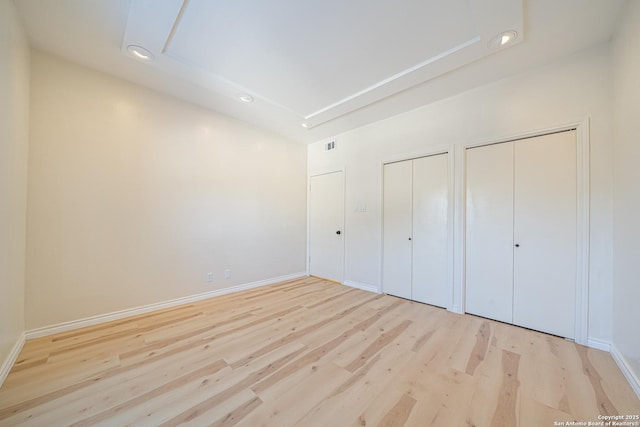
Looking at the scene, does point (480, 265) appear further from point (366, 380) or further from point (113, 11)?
point (113, 11)

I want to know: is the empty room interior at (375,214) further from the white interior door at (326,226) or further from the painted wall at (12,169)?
the white interior door at (326,226)

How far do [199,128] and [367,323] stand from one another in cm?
337

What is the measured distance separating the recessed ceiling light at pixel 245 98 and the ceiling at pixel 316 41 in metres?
0.03

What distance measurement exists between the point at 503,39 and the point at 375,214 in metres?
2.37

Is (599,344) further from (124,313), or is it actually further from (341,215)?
(124,313)

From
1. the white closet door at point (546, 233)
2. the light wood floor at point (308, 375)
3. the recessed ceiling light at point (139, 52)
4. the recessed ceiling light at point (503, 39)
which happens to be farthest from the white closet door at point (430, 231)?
the recessed ceiling light at point (139, 52)

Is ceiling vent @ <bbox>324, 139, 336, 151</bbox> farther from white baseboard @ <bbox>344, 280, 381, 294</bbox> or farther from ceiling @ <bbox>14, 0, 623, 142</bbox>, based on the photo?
white baseboard @ <bbox>344, 280, 381, 294</bbox>

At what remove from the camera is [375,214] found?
3.64 metres

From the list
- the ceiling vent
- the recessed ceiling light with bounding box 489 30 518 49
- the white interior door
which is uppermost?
the recessed ceiling light with bounding box 489 30 518 49

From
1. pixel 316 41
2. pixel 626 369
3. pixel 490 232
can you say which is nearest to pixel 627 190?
pixel 490 232

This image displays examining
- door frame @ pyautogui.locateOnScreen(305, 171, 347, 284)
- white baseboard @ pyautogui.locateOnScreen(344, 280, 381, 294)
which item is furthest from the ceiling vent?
white baseboard @ pyautogui.locateOnScreen(344, 280, 381, 294)

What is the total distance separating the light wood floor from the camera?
1346 millimetres

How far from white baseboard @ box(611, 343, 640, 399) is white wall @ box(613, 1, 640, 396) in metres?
0.01

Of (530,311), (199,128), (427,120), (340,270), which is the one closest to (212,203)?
(199,128)
